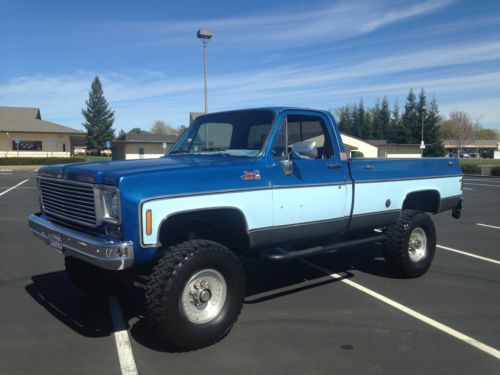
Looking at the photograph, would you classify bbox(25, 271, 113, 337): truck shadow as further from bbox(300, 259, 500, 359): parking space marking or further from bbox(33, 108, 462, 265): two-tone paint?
bbox(300, 259, 500, 359): parking space marking

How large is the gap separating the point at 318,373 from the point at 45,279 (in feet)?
13.9

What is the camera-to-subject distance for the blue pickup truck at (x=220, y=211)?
3.82 metres

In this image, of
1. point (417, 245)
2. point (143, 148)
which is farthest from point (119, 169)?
point (143, 148)

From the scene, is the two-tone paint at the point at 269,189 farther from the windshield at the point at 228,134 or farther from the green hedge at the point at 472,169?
the green hedge at the point at 472,169

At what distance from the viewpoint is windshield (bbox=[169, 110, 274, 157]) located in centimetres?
507

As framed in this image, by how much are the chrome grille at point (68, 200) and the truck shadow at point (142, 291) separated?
1.11 meters

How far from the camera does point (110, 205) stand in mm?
3836

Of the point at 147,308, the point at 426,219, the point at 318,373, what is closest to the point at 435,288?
the point at 426,219

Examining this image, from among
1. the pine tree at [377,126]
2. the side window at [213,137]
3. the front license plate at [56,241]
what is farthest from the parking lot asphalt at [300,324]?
the pine tree at [377,126]

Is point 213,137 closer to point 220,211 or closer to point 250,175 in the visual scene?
point 250,175

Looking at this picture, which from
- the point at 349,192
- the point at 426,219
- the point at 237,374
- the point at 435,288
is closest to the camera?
the point at 237,374

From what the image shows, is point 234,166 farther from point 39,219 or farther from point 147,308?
point 39,219

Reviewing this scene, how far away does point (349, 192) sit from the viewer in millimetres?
5430

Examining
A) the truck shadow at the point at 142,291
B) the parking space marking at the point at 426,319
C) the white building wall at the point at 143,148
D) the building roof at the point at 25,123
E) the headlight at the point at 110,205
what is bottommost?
the parking space marking at the point at 426,319
